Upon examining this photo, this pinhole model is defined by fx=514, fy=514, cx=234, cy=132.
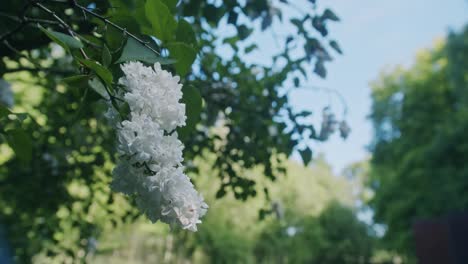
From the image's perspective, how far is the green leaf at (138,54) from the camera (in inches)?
52.6

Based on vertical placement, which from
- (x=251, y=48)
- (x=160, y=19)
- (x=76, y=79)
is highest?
(x=251, y=48)

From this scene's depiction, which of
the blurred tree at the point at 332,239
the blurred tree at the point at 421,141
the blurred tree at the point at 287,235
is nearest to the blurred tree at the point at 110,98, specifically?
the blurred tree at the point at 287,235

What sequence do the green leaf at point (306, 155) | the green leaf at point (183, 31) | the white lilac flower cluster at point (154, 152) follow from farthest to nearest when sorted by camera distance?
the green leaf at point (306, 155)
the green leaf at point (183, 31)
the white lilac flower cluster at point (154, 152)

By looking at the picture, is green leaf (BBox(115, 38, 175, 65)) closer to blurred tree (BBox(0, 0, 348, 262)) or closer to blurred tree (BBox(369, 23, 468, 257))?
blurred tree (BBox(0, 0, 348, 262))

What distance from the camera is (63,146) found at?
4492 millimetres

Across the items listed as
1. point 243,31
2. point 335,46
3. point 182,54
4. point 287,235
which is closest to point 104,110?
point 243,31

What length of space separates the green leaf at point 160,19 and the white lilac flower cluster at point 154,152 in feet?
0.60

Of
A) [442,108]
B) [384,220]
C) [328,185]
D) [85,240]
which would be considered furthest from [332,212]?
[85,240]

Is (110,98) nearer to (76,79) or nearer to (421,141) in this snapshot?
(76,79)

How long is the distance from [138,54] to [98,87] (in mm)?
138

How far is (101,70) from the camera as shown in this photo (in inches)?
50.5

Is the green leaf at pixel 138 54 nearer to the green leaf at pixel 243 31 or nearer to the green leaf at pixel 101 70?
the green leaf at pixel 101 70

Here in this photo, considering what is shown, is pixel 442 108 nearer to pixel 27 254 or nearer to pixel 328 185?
pixel 328 185

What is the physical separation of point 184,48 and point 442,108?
2326cm
